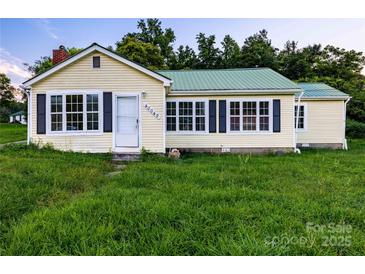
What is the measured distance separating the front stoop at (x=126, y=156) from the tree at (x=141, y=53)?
19426 millimetres

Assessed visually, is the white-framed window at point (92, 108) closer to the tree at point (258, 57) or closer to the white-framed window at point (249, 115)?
the white-framed window at point (249, 115)

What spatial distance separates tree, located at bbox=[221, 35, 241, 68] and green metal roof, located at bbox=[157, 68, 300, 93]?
18.7 metres

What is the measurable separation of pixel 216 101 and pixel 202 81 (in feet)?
6.13

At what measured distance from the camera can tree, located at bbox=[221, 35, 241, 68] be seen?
32.2 meters

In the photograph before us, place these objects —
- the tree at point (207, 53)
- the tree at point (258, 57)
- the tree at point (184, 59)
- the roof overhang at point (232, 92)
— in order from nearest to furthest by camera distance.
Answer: the roof overhang at point (232, 92) → the tree at point (258, 57) → the tree at point (184, 59) → the tree at point (207, 53)

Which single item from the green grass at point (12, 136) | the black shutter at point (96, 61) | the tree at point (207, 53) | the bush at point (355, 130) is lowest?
the green grass at point (12, 136)

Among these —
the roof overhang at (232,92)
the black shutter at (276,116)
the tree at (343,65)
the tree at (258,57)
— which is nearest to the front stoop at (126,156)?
the roof overhang at (232,92)

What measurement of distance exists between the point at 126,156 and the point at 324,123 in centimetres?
1021

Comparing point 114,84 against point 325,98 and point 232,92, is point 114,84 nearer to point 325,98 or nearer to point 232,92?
point 232,92

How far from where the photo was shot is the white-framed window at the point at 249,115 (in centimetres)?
1123

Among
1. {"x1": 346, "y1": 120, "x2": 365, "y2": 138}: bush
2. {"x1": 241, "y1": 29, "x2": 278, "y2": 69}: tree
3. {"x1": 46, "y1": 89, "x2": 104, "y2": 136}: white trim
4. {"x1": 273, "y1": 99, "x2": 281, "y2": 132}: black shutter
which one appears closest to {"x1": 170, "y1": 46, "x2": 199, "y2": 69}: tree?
{"x1": 241, "y1": 29, "x2": 278, "y2": 69}: tree
